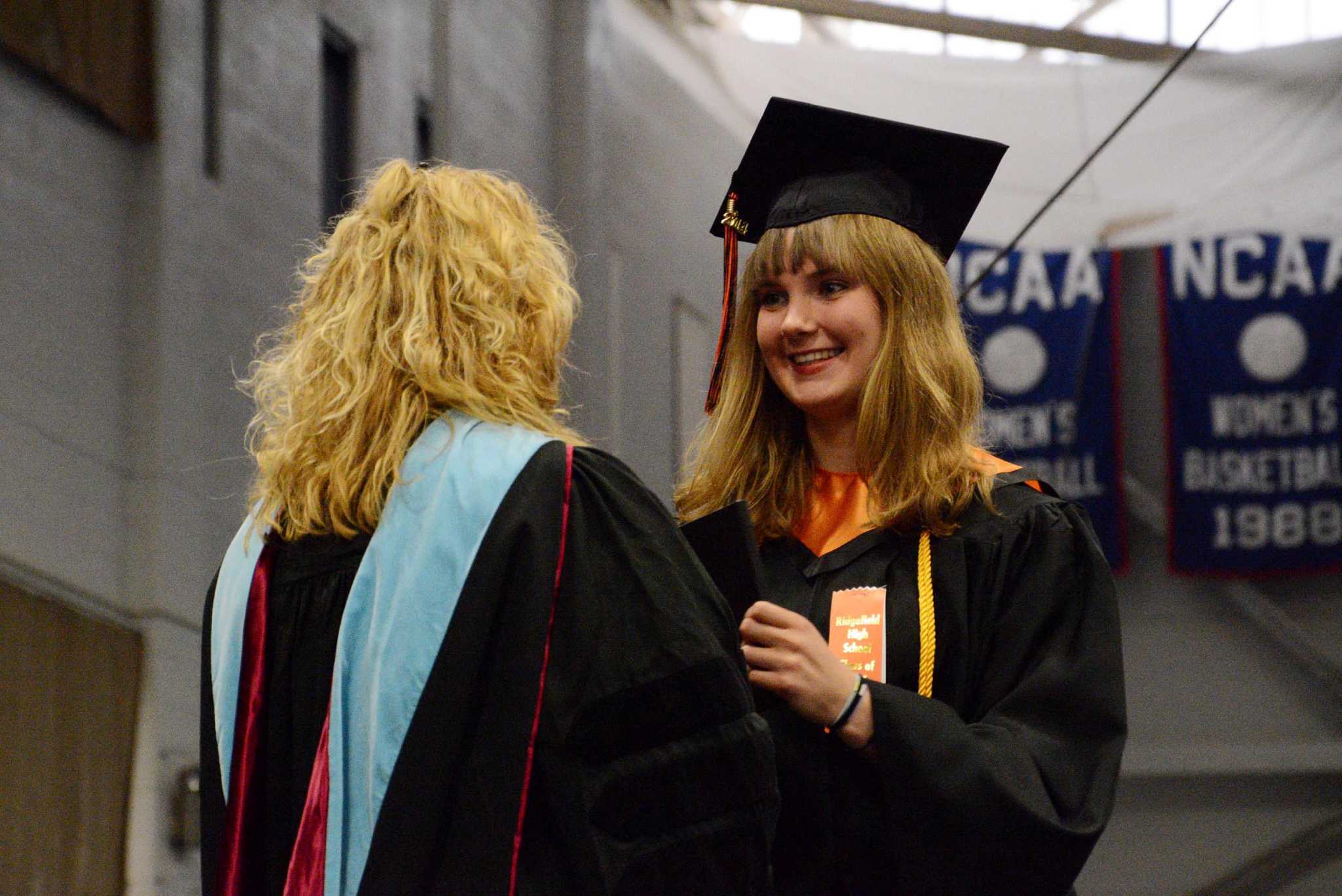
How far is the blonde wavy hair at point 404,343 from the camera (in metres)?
1.58

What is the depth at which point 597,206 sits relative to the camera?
5332 millimetres

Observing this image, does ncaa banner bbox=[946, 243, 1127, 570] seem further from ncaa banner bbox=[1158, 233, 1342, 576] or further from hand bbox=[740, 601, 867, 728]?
hand bbox=[740, 601, 867, 728]

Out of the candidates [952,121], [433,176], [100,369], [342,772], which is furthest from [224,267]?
[952,121]

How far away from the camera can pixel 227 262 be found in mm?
3383

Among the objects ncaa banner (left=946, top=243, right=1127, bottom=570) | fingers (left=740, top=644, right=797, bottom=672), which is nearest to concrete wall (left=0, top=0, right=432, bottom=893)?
fingers (left=740, top=644, right=797, bottom=672)

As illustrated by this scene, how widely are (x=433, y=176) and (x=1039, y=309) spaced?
5.99 metres

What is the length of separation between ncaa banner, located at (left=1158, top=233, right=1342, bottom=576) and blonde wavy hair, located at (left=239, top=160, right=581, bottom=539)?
6.07m

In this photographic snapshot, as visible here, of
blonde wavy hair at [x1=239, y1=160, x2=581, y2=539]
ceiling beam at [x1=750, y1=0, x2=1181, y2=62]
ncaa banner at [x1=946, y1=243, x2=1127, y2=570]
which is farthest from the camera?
ncaa banner at [x1=946, y1=243, x2=1127, y2=570]

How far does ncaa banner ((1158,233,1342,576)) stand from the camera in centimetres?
697

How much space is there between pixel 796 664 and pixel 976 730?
0.25 meters

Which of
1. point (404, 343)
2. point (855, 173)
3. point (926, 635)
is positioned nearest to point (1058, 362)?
point (855, 173)

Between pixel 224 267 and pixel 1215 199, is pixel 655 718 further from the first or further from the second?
pixel 1215 199

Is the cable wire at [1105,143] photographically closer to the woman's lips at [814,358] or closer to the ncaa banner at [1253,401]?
the ncaa banner at [1253,401]

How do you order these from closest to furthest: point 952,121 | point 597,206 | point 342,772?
point 342,772 < point 597,206 < point 952,121
